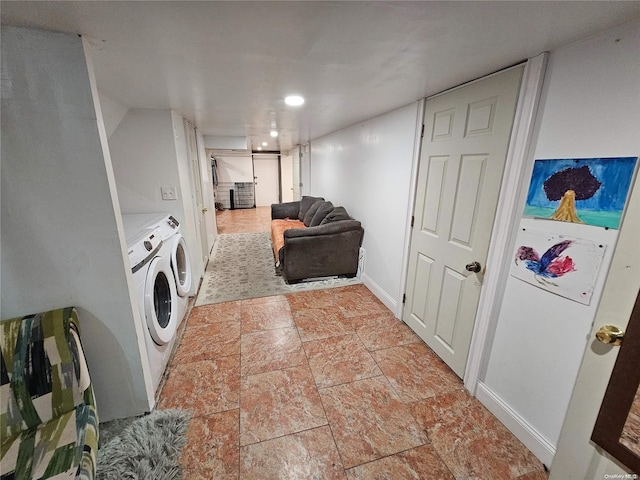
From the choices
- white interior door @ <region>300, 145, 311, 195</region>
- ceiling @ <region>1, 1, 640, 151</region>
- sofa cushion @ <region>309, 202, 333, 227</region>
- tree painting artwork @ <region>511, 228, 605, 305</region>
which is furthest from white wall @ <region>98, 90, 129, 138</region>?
white interior door @ <region>300, 145, 311, 195</region>

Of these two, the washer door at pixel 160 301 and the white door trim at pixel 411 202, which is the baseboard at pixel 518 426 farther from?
the washer door at pixel 160 301

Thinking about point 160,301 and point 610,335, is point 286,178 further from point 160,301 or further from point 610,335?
point 610,335

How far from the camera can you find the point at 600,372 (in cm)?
93

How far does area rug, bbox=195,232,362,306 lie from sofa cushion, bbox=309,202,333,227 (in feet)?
2.89

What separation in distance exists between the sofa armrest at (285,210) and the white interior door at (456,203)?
321cm

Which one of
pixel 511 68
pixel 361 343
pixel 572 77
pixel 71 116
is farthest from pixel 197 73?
pixel 361 343

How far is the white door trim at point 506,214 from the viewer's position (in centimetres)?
125

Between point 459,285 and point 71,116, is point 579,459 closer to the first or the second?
point 459,285

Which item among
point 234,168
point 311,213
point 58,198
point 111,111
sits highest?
point 111,111

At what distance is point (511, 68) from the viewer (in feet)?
4.37

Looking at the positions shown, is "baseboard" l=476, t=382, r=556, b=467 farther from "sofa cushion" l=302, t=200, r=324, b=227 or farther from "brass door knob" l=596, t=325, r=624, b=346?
"sofa cushion" l=302, t=200, r=324, b=227

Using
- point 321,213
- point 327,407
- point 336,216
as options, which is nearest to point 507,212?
point 327,407

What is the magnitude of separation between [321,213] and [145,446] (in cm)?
299

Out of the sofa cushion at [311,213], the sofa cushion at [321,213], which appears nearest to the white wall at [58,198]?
the sofa cushion at [321,213]
